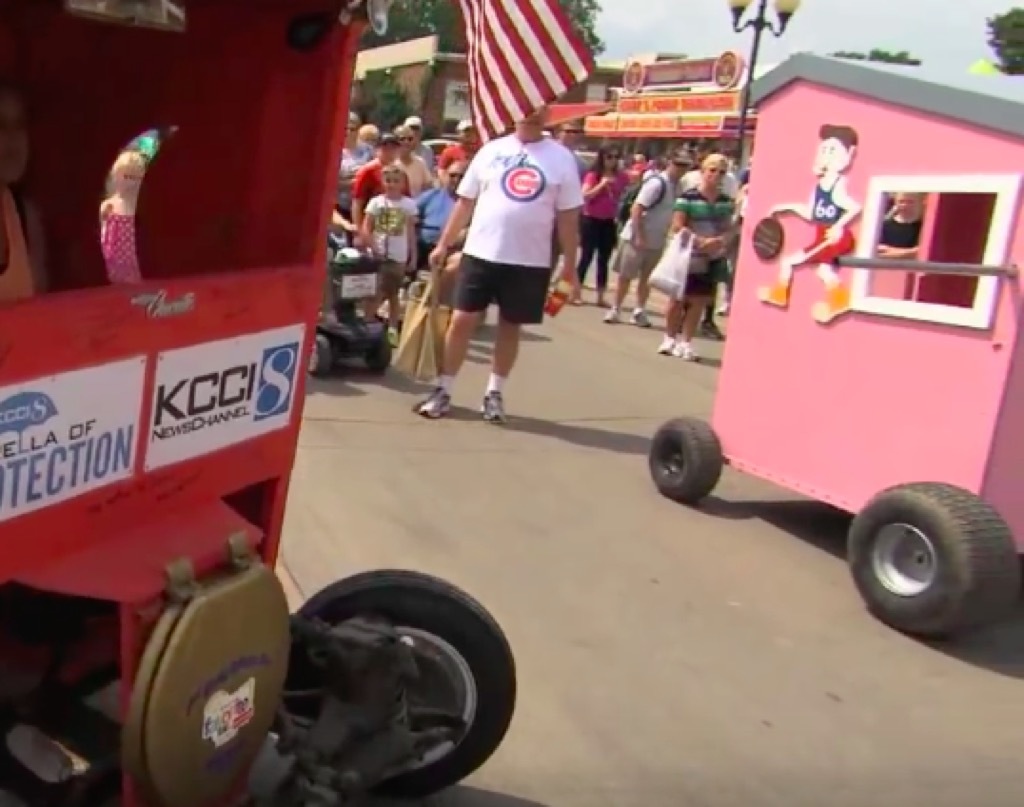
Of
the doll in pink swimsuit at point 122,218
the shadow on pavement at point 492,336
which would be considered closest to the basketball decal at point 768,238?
the doll in pink swimsuit at point 122,218

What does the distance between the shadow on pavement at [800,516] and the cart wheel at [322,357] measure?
8.99 feet

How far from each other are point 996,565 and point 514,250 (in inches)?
121

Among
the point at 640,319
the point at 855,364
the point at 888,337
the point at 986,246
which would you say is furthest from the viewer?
the point at 640,319

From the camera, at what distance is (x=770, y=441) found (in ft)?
16.3

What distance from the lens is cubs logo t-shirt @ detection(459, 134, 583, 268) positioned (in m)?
6.18

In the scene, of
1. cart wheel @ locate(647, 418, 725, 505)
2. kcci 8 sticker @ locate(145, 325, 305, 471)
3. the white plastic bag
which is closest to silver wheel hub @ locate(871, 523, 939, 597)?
cart wheel @ locate(647, 418, 725, 505)

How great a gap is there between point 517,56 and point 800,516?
3431 millimetres

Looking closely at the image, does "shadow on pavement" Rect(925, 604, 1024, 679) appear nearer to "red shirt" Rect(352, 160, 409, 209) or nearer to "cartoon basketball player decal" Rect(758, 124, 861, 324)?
"cartoon basketball player decal" Rect(758, 124, 861, 324)

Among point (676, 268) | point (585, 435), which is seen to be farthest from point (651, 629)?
point (676, 268)

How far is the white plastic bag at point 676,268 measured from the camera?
8.87 metres

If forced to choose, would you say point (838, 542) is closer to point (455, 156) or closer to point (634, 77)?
point (455, 156)

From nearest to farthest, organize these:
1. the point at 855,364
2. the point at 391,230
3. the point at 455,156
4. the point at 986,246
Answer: the point at 986,246 < the point at 855,364 < the point at 391,230 < the point at 455,156

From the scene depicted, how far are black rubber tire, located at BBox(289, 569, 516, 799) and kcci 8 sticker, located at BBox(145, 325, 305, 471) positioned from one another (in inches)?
16.4

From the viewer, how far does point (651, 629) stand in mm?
3961
